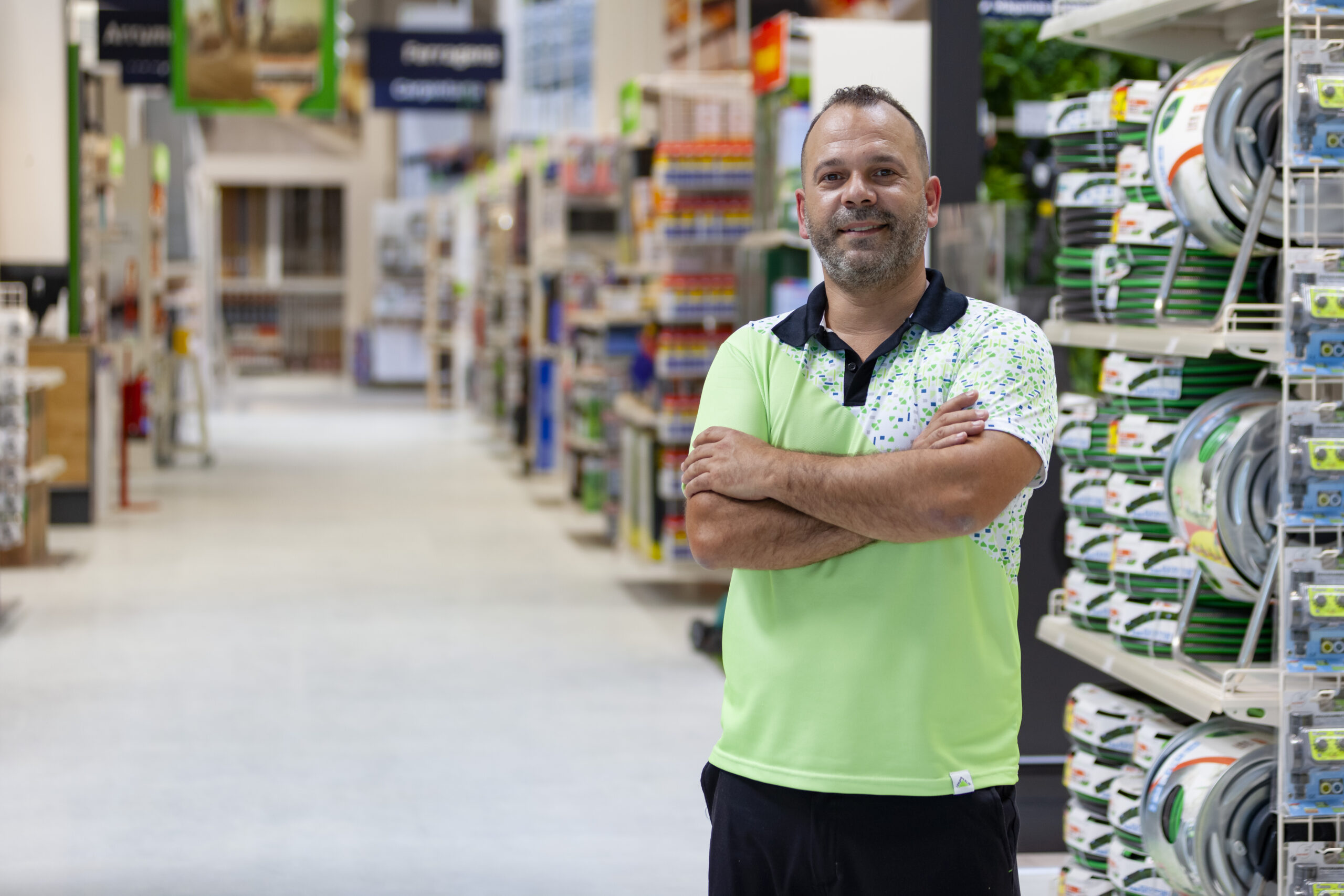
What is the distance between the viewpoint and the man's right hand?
1.88 m

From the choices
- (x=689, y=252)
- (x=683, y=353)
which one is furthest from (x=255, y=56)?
(x=683, y=353)

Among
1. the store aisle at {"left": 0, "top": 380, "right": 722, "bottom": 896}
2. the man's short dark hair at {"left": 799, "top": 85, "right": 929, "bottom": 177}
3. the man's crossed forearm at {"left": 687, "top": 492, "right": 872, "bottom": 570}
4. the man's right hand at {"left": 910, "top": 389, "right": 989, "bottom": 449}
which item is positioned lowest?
the store aisle at {"left": 0, "top": 380, "right": 722, "bottom": 896}

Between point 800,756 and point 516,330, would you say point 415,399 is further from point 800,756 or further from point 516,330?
point 800,756

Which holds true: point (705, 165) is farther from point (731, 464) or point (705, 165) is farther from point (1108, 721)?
point (731, 464)

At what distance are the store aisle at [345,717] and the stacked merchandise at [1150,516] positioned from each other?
1379 millimetres

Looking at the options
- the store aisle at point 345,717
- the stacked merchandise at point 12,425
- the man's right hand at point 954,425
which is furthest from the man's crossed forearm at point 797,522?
the stacked merchandise at point 12,425

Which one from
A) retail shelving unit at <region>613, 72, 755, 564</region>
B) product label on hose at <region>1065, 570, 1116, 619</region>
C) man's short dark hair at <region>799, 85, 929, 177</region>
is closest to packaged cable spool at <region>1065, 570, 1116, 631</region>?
product label on hose at <region>1065, 570, 1116, 619</region>

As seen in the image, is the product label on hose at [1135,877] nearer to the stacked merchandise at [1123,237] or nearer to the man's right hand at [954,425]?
the stacked merchandise at [1123,237]

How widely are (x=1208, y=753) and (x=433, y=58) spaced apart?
43.1ft

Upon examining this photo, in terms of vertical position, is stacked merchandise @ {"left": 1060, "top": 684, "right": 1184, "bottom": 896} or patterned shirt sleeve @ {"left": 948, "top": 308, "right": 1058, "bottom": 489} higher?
patterned shirt sleeve @ {"left": 948, "top": 308, "right": 1058, "bottom": 489}

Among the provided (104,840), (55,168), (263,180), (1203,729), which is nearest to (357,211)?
(263,180)

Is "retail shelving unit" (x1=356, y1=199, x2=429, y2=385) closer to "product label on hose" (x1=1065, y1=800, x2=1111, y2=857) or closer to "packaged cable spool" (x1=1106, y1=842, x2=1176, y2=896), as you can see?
"product label on hose" (x1=1065, y1=800, x2=1111, y2=857)

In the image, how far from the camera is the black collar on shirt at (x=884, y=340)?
6.51 feet

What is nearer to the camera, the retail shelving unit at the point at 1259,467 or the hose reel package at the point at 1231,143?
the retail shelving unit at the point at 1259,467
